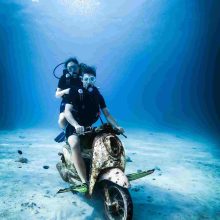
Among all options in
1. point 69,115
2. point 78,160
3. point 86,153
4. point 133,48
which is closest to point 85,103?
point 69,115

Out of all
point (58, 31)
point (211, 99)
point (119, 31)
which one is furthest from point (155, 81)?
point (58, 31)

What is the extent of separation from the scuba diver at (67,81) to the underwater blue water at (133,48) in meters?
15.3

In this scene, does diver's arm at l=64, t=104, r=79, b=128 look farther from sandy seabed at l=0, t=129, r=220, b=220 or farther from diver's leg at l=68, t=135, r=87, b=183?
sandy seabed at l=0, t=129, r=220, b=220

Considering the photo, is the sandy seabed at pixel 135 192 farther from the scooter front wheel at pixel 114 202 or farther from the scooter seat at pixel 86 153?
the scooter seat at pixel 86 153

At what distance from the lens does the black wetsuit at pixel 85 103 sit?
4.58m

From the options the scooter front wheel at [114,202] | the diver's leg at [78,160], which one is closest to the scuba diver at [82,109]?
the diver's leg at [78,160]

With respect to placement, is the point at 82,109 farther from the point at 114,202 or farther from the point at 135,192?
the point at 135,192

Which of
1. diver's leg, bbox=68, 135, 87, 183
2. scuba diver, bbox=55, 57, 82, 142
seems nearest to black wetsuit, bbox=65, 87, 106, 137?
diver's leg, bbox=68, 135, 87, 183

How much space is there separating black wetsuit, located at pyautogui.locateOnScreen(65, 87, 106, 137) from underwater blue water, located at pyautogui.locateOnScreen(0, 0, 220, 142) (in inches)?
651

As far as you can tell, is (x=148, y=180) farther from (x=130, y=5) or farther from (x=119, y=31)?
(x=119, y=31)

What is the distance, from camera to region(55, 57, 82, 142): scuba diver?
18.7 feet

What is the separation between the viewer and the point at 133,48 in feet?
231

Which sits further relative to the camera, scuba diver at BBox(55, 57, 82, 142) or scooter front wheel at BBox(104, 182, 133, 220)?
scuba diver at BBox(55, 57, 82, 142)

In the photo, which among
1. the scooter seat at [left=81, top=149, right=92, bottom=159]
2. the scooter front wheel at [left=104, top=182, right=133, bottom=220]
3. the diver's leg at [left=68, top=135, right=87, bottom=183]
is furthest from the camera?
the scooter seat at [left=81, top=149, right=92, bottom=159]
